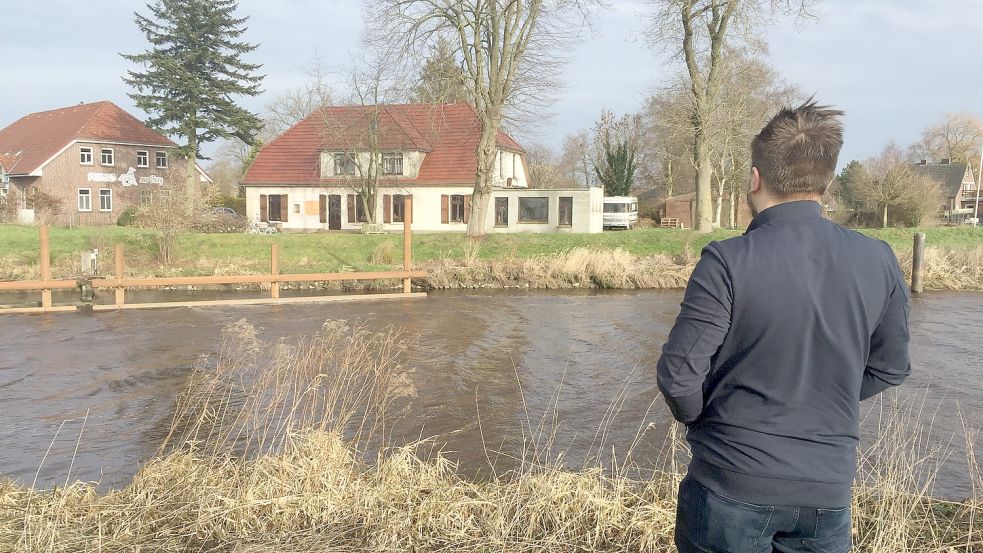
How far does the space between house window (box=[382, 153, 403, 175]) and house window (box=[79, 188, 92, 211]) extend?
1825 cm

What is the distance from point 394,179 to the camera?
119 feet

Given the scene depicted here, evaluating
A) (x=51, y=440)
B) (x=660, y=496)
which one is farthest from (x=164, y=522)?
(x=51, y=440)

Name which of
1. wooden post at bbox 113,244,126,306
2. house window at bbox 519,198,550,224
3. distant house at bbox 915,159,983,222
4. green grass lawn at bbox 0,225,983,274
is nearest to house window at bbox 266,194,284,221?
green grass lawn at bbox 0,225,983,274

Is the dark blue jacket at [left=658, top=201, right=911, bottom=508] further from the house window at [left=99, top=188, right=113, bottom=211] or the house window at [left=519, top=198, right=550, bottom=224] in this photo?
the house window at [left=99, top=188, right=113, bottom=211]

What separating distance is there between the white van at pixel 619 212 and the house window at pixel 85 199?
27936mm

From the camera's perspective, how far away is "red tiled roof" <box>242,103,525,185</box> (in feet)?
113

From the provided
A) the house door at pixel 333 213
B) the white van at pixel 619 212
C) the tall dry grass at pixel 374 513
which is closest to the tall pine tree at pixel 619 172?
the white van at pixel 619 212

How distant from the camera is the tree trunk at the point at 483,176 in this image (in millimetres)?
27688

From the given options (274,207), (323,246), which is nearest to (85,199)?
(274,207)

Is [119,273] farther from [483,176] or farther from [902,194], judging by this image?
[902,194]

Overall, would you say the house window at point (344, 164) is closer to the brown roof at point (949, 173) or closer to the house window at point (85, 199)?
the house window at point (85, 199)

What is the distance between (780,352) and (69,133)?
47.9m

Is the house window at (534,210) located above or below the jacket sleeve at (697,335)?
above

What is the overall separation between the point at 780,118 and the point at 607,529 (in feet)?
9.36
